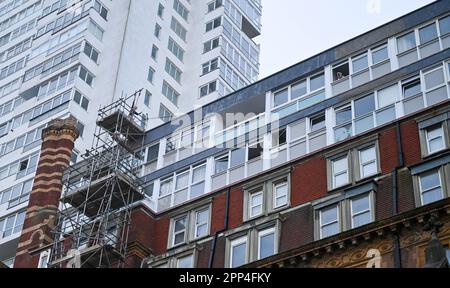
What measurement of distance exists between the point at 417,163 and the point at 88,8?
4585 cm

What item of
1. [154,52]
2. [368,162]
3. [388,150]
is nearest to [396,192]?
[388,150]

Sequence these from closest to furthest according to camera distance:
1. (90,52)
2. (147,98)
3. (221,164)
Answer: (221,164), (90,52), (147,98)

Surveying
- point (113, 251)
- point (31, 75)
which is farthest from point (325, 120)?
point (31, 75)

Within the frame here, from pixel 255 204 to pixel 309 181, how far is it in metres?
3.13

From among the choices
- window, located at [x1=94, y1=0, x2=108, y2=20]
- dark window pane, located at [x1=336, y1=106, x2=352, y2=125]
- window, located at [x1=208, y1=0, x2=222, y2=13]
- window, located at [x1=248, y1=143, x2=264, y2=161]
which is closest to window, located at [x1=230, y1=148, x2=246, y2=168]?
window, located at [x1=248, y1=143, x2=264, y2=161]

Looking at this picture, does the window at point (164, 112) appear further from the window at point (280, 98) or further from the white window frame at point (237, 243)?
the white window frame at point (237, 243)

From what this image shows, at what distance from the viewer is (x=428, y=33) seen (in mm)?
42750

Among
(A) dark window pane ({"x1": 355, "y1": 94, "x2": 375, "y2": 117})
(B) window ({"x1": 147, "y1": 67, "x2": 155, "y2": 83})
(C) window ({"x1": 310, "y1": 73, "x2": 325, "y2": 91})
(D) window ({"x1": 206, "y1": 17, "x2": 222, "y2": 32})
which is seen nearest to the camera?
(A) dark window pane ({"x1": 355, "y1": 94, "x2": 375, "y2": 117})

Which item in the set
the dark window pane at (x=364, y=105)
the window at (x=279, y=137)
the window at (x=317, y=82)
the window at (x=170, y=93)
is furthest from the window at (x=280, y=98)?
the window at (x=170, y=93)

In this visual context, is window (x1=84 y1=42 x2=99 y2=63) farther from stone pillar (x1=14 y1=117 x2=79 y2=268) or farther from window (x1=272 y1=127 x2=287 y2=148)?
window (x1=272 y1=127 x2=287 y2=148)

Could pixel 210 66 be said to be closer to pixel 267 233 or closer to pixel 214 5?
pixel 214 5

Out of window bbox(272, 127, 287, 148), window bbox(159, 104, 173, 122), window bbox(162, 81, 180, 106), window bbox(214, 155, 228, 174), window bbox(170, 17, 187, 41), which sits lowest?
window bbox(214, 155, 228, 174)

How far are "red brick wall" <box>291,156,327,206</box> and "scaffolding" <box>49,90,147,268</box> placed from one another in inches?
365

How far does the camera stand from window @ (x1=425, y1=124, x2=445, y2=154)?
38319 millimetres
